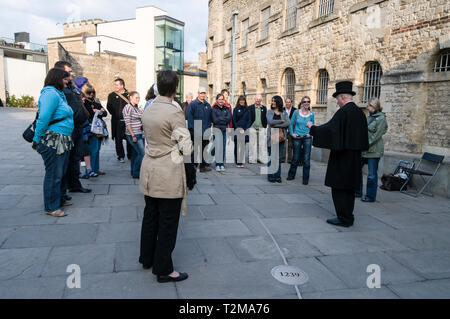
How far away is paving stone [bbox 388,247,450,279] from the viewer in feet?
12.2

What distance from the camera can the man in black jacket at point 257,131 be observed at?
9805mm

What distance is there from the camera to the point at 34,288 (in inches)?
122

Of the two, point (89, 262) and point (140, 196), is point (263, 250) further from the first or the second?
point (140, 196)

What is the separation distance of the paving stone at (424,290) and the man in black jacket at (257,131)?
6712mm

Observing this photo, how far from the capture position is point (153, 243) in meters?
3.44

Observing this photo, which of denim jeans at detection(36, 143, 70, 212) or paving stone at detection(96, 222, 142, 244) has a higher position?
denim jeans at detection(36, 143, 70, 212)

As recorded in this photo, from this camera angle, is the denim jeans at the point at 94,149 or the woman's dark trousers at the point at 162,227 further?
the denim jeans at the point at 94,149

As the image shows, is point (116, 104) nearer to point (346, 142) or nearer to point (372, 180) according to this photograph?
point (346, 142)

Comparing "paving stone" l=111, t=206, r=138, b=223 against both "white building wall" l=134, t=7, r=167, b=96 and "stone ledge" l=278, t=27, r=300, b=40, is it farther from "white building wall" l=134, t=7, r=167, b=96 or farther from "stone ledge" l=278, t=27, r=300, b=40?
"white building wall" l=134, t=7, r=167, b=96

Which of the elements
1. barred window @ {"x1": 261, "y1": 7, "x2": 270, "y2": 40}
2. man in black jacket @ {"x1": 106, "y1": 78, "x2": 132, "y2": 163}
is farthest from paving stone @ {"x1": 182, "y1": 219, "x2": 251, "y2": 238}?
barred window @ {"x1": 261, "y1": 7, "x2": 270, "y2": 40}

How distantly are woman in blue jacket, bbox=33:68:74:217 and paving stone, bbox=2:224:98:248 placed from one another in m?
0.52

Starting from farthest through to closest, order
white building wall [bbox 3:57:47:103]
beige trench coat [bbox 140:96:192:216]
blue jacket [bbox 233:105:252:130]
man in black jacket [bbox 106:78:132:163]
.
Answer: white building wall [bbox 3:57:47:103] < blue jacket [bbox 233:105:252:130] < man in black jacket [bbox 106:78:132:163] < beige trench coat [bbox 140:96:192:216]

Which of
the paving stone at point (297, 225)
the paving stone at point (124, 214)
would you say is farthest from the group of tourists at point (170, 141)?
the paving stone at point (124, 214)

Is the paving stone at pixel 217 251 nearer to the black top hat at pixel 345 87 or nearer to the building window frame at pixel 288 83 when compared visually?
the black top hat at pixel 345 87
